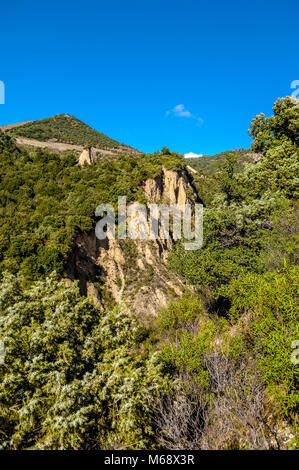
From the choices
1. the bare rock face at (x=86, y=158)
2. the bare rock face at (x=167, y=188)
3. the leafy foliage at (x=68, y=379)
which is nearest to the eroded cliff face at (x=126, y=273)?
the bare rock face at (x=167, y=188)

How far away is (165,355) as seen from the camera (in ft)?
35.8

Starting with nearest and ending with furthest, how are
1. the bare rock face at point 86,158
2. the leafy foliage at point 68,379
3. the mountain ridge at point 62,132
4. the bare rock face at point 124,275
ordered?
the leafy foliage at point 68,379, the bare rock face at point 124,275, the bare rock face at point 86,158, the mountain ridge at point 62,132

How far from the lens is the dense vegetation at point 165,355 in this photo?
6.40 m

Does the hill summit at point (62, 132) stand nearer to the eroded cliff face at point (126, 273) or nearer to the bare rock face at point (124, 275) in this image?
the eroded cliff face at point (126, 273)

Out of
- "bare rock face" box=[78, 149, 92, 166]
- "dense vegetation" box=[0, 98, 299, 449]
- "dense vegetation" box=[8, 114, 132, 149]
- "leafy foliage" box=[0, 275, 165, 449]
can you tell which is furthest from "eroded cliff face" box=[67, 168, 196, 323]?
"dense vegetation" box=[8, 114, 132, 149]

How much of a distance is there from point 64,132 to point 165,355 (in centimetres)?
7488

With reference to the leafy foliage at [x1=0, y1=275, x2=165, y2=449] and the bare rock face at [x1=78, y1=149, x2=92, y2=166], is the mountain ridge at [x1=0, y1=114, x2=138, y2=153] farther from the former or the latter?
the leafy foliage at [x1=0, y1=275, x2=165, y2=449]

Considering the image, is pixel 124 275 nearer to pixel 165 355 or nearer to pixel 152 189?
pixel 152 189

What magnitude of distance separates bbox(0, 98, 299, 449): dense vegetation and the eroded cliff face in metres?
2.87

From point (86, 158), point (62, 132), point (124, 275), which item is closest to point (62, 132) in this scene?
point (62, 132)

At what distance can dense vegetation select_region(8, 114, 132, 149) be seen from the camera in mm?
64244

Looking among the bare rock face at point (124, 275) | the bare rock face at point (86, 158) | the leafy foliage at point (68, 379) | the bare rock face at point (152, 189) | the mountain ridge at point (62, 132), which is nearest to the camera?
the leafy foliage at point (68, 379)

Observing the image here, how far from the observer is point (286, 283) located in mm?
10734

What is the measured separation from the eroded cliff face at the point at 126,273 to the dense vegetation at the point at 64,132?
4074 centimetres
